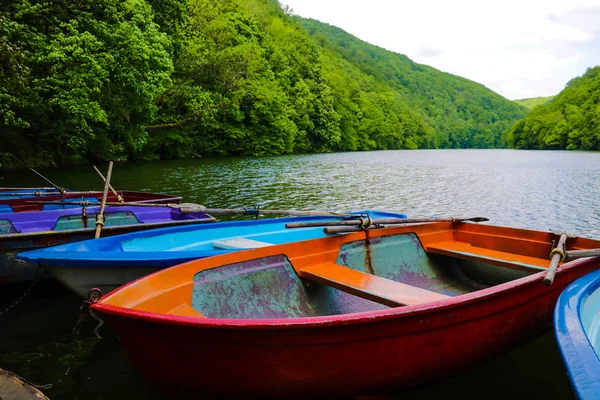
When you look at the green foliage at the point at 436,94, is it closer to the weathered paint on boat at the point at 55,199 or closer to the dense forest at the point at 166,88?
the dense forest at the point at 166,88

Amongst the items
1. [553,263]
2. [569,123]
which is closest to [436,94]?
[569,123]

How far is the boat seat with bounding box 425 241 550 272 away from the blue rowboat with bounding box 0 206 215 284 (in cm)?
478

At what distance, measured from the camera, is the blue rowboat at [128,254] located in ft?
16.9

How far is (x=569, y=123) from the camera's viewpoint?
90.6 metres

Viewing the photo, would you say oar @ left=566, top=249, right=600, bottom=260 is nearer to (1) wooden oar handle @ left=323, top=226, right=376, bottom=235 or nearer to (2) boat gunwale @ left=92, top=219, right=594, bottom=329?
(2) boat gunwale @ left=92, top=219, right=594, bottom=329

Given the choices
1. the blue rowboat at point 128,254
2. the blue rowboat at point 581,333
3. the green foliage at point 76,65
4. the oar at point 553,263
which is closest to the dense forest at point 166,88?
the green foliage at point 76,65

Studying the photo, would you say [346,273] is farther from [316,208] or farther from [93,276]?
[316,208]

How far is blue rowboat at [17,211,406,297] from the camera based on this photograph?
5.14 meters

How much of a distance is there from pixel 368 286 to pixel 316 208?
1231 centimetres

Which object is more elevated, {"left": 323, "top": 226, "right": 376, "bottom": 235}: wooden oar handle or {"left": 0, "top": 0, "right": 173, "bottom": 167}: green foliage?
{"left": 0, "top": 0, "right": 173, "bottom": 167}: green foliage

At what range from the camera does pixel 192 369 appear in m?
3.52

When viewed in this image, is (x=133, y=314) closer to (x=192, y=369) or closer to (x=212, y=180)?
(x=192, y=369)

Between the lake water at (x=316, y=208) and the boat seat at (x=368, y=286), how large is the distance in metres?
0.89

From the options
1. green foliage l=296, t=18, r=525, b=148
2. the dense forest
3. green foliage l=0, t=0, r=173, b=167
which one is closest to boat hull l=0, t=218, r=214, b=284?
the dense forest
